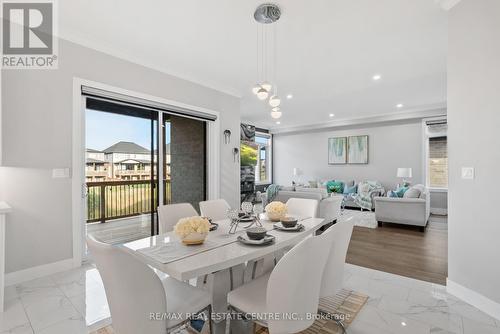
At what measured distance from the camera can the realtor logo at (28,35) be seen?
2426 millimetres

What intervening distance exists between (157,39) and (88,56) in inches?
35.0

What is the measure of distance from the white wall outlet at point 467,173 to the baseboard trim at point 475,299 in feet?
3.27

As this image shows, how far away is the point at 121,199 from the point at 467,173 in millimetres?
4488

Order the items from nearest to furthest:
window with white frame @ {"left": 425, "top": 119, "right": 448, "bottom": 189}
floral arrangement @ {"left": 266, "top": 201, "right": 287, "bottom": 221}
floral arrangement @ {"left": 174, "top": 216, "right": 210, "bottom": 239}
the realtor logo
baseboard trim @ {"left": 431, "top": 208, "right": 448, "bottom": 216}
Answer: floral arrangement @ {"left": 174, "top": 216, "right": 210, "bottom": 239}
floral arrangement @ {"left": 266, "top": 201, "right": 287, "bottom": 221}
the realtor logo
baseboard trim @ {"left": 431, "top": 208, "right": 448, "bottom": 216}
window with white frame @ {"left": 425, "top": 119, "right": 448, "bottom": 189}

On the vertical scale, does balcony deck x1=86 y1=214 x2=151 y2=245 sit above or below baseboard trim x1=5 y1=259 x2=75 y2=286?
above

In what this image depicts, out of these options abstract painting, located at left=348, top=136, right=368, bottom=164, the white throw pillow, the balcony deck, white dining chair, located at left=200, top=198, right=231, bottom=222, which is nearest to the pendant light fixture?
white dining chair, located at left=200, top=198, right=231, bottom=222

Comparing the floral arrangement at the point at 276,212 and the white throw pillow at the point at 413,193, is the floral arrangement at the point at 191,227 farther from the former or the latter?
the white throw pillow at the point at 413,193

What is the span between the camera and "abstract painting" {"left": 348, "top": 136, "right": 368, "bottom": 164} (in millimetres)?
7527

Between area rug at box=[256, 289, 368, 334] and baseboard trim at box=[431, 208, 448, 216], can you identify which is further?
baseboard trim at box=[431, 208, 448, 216]

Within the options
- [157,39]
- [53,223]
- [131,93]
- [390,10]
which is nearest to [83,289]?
[53,223]

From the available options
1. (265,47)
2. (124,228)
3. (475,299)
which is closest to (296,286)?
(475,299)

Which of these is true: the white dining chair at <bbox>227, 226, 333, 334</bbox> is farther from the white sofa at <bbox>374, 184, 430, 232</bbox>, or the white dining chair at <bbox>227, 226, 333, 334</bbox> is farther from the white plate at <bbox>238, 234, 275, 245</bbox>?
the white sofa at <bbox>374, 184, 430, 232</bbox>

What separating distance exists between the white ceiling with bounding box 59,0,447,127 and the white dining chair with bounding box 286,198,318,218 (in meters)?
1.96

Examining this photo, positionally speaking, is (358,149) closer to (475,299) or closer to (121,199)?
(475,299)
